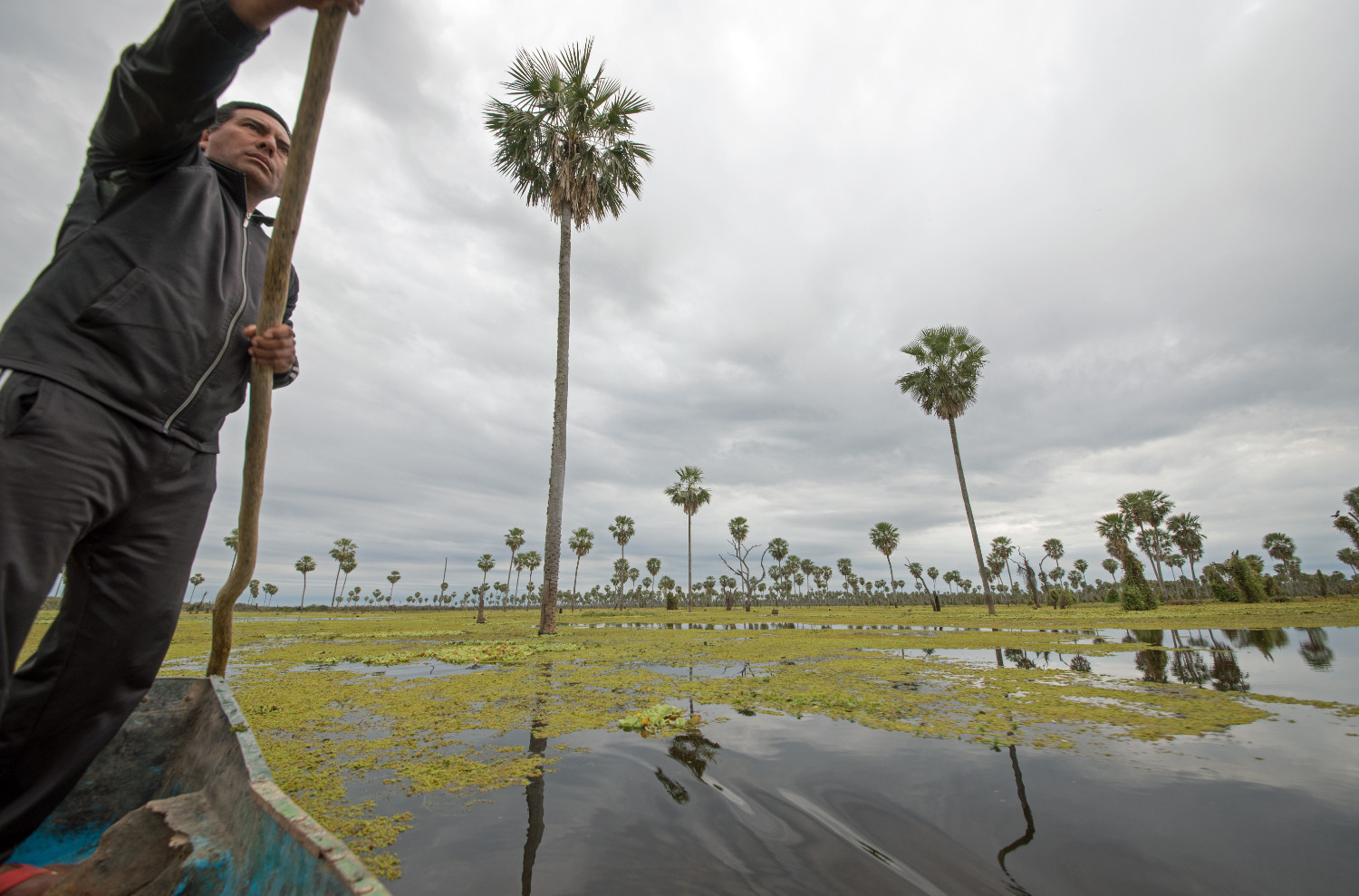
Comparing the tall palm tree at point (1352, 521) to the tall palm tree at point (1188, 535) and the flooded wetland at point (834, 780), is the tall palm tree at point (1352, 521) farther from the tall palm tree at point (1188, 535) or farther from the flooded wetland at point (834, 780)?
the flooded wetland at point (834, 780)

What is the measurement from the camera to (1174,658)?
7719 mm

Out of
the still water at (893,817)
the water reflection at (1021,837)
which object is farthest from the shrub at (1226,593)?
the water reflection at (1021,837)

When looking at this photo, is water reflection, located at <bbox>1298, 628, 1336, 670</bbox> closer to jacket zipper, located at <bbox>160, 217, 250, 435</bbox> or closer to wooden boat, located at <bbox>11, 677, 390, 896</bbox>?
wooden boat, located at <bbox>11, 677, 390, 896</bbox>

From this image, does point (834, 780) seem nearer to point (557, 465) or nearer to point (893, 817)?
point (893, 817)

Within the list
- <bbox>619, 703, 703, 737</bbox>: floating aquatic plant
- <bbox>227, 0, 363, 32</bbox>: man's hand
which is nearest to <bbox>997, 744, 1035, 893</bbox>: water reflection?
<bbox>619, 703, 703, 737</bbox>: floating aquatic plant

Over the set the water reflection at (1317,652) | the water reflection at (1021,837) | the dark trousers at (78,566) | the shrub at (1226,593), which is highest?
the dark trousers at (78,566)

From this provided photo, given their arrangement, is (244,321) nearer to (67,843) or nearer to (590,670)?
(67,843)

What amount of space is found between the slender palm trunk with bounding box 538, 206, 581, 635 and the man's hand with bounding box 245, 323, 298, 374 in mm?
9971

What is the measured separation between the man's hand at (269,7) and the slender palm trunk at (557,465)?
10.7 m

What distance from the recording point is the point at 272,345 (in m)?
1.87

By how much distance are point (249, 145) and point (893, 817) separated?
158 inches

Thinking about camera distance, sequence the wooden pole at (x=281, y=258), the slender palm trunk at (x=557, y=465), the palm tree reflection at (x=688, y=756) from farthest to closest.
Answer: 1. the slender palm trunk at (x=557, y=465)
2. the palm tree reflection at (x=688, y=756)
3. the wooden pole at (x=281, y=258)

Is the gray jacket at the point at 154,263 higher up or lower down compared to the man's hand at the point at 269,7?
lower down

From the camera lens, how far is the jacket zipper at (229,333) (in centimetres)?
163
